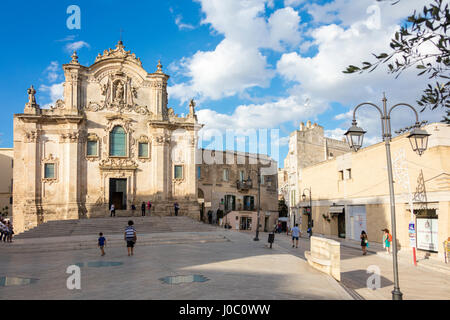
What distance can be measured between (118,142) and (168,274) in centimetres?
2442

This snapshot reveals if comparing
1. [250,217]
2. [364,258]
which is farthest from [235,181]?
[364,258]

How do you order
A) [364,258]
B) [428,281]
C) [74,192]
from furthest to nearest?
[74,192], [364,258], [428,281]

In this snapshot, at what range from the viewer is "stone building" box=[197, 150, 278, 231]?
158 ft

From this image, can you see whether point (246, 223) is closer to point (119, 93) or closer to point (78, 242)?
point (119, 93)

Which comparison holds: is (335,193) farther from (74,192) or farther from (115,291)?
(115,291)

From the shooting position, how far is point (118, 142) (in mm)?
35281

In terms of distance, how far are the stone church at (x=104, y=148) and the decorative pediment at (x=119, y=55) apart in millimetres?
86

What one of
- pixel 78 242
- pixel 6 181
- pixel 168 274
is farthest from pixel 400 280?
pixel 6 181

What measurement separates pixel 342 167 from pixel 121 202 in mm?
→ 19082

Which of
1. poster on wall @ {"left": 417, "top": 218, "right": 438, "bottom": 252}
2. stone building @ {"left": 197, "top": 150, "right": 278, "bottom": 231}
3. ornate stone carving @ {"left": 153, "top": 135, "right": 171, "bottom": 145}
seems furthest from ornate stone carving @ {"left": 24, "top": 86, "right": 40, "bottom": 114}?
poster on wall @ {"left": 417, "top": 218, "right": 438, "bottom": 252}

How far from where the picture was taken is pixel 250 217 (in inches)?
1980

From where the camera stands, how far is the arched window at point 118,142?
35094 mm

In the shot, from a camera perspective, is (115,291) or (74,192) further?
(74,192)

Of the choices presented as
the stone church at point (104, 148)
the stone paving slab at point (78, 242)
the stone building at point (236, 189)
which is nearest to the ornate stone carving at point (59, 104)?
the stone church at point (104, 148)
